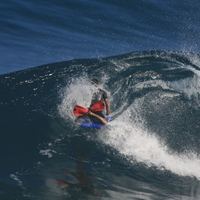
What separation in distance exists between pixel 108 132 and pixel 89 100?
2.13 metres

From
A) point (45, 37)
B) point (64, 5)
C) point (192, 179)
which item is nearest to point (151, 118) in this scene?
point (192, 179)

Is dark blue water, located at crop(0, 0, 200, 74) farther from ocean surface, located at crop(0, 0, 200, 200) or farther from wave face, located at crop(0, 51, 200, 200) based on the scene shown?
wave face, located at crop(0, 51, 200, 200)

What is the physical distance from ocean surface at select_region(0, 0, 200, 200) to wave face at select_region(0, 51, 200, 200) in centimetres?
3

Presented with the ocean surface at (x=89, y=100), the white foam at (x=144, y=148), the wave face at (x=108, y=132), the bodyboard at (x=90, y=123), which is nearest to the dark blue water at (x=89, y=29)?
the ocean surface at (x=89, y=100)

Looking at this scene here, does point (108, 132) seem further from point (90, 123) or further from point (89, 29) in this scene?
point (89, 29)

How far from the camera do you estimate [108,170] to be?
8.87 m

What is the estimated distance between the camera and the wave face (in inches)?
313

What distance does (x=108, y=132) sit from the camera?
35.8ft

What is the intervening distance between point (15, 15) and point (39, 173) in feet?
51.3

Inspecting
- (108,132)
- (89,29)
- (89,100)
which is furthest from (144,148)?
(89,29)

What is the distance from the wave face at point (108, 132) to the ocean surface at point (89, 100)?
0.03m

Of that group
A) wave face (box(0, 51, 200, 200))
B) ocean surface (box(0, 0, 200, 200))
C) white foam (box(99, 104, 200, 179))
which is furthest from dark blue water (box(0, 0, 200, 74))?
white foam (box(99, 104, 200, 179))

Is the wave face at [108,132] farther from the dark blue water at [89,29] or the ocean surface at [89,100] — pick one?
the dark blue water at [89,29]

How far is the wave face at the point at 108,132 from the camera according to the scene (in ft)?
26.1
